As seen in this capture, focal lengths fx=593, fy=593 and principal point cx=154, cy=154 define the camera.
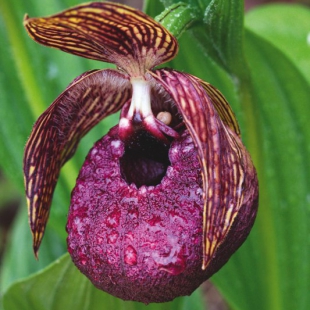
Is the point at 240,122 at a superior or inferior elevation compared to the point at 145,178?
inferior

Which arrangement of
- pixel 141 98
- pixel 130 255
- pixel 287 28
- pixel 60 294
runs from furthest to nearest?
pixel 287 28 → pixel 60 294 → pixel 141 98 → pixel 130 255

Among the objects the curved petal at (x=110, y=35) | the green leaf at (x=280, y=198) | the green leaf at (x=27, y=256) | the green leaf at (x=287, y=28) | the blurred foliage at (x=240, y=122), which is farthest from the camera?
the green leaf at (x=27, y=256)

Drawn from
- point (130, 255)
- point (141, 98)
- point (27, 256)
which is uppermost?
point (141, 98)

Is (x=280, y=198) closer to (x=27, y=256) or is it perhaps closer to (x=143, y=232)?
(x=143, y=232)

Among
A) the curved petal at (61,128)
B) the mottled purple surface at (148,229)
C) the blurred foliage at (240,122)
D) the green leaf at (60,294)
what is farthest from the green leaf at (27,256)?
the mottled purple surface at (148,229)

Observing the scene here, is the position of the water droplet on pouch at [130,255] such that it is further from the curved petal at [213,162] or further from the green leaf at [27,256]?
the green leaf at [27,256]

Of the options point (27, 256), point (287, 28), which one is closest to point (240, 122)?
point (287, 28)

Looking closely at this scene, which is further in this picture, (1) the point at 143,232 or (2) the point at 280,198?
(2) the point at 280,198

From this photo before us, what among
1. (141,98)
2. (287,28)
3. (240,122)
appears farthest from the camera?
(287,28)
